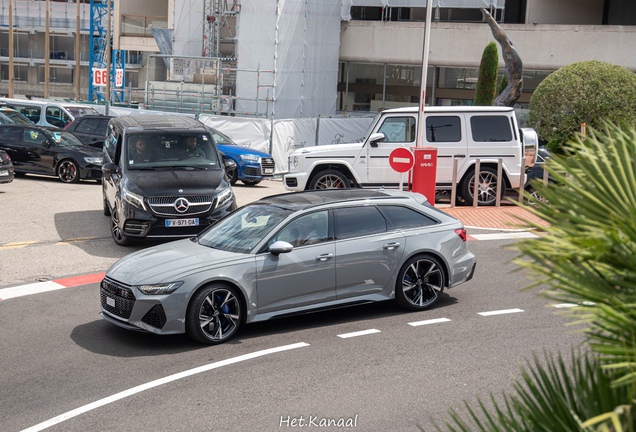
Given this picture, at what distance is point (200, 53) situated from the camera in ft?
118

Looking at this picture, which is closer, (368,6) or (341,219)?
(341,219)

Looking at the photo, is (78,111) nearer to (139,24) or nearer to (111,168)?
(111,168)

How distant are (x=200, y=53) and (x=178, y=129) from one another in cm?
2375

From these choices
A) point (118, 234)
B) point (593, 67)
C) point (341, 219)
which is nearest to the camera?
point (341, 219)

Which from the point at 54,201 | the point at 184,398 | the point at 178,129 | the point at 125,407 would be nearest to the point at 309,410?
the point at 184,398

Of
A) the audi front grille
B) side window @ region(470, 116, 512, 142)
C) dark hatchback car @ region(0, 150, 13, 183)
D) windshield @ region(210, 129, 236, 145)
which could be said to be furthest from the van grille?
windshield @ region(210, 129, 236, 145)

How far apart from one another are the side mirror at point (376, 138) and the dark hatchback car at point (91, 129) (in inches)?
467

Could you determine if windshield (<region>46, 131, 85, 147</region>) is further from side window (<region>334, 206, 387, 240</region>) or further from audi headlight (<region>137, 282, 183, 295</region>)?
audi headlight (<region>137, 282, 183, 295</region>)

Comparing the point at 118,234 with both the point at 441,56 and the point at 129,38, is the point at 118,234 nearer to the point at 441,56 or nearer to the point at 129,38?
the point at 441,56

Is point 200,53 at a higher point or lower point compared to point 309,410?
higher

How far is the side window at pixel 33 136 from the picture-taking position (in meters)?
21.4

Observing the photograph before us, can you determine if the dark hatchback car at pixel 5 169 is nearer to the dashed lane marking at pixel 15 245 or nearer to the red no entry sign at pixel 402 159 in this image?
the dashed lane marking at pixel 15 245

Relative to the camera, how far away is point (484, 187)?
16.8 metres

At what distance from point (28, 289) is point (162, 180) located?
11.0ft
